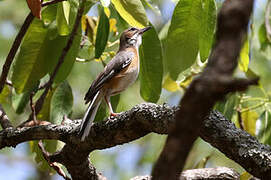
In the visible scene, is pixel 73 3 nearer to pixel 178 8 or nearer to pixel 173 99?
pixel 178 8

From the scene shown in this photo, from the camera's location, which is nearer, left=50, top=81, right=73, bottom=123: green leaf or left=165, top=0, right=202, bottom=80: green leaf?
left=165, top=0, right=202, bottom=80: green leaf

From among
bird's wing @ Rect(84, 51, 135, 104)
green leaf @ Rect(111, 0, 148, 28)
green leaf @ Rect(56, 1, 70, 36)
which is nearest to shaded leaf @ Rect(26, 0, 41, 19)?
green leaf @ Rect(56, 1, 70, 36)

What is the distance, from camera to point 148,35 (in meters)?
4.37

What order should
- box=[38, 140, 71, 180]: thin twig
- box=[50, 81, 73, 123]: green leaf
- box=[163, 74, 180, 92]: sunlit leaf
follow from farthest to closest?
1. box=[163, 74, 180, 92]: sunlit leaf
2. box=[50, 81, 73, 123]: green leaf
3. box=[38, 140, 71, 180]: thin twig

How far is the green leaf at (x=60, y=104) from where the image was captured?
491 cm

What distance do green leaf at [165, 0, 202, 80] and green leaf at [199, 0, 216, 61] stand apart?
76mm

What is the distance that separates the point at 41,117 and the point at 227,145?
8.85ft

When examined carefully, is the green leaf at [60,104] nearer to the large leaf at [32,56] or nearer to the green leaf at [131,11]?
the large leaf at [32,56]

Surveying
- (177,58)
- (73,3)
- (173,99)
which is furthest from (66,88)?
(173,99)

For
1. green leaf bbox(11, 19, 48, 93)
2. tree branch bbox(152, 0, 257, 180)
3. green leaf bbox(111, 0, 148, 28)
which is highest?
tree branch bbox(152, 0, 257, 180)

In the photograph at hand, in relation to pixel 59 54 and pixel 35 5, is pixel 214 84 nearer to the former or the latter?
pixel 35 5

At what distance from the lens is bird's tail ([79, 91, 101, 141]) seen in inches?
159

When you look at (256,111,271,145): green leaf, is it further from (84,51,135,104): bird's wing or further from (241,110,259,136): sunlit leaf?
(84,51,135,104): bird's wing

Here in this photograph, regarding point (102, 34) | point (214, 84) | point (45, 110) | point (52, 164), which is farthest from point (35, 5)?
point (214, 84)
